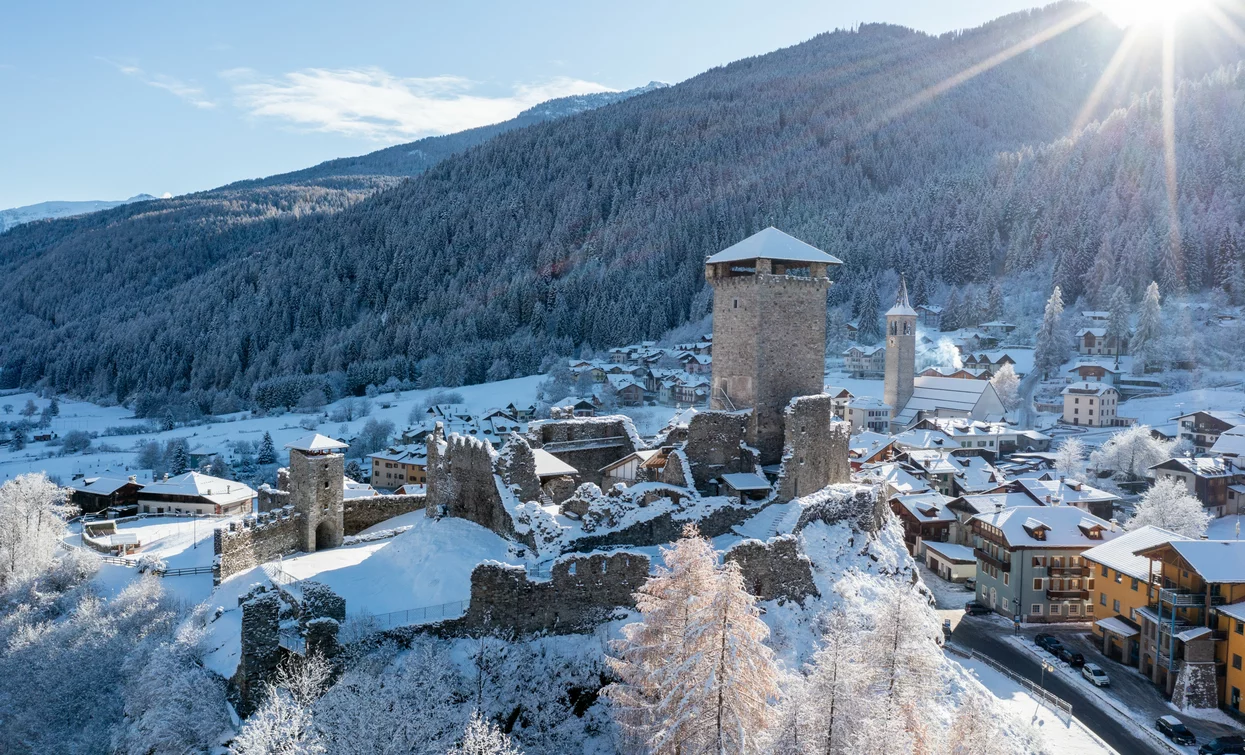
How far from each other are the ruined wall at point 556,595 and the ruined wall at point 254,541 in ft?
32.3

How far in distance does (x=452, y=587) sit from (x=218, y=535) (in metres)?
9.08

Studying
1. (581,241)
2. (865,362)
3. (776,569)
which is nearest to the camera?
(776,569)

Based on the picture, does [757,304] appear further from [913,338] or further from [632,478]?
[913,338]

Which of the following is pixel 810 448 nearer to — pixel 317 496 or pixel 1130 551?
pixel 317 496

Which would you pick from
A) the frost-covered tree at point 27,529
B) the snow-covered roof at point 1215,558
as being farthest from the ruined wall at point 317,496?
the snow-covered roof at point 1215,558

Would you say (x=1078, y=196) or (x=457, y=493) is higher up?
(x=1078, y=196)

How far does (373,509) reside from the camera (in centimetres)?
3319

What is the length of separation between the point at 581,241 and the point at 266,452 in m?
93.8

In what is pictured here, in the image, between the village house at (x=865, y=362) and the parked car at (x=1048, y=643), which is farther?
the village house at (x=865, y=362)

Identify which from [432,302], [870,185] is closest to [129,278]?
[432,302]

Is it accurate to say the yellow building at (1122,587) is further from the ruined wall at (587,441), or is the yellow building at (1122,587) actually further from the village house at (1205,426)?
the village house at (1205,426)

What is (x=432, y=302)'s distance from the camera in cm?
15238

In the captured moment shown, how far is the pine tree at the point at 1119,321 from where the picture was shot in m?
103

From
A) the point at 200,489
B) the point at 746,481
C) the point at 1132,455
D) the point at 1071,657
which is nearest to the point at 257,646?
the point at 746,481
